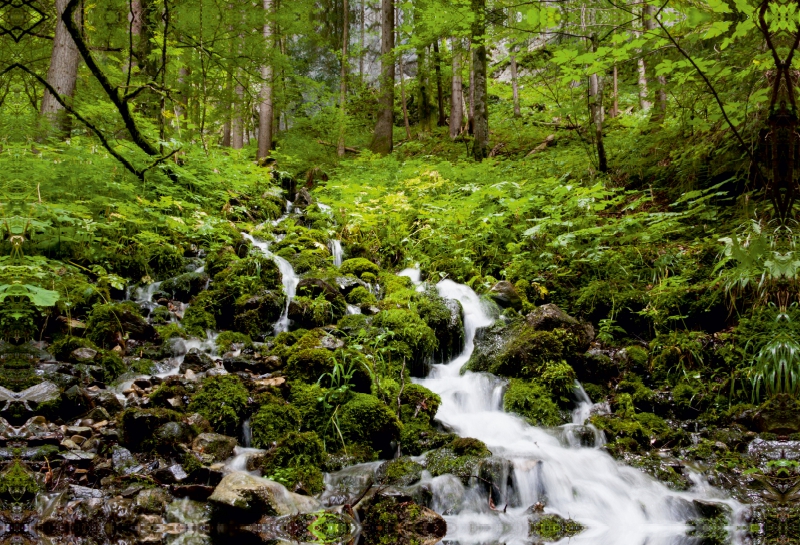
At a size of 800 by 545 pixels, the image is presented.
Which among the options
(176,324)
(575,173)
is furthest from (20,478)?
(575,173)

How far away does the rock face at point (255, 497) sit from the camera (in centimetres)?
367

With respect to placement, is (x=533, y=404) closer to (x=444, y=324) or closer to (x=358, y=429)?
(x=444, y=324)

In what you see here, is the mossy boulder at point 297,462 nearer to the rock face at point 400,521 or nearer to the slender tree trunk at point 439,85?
the rock face at point 400,521

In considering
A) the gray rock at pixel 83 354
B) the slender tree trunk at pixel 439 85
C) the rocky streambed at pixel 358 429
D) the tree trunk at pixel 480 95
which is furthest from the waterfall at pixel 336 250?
the slender tree trunk at pixel 439 85

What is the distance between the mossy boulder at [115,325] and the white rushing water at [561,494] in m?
3.60

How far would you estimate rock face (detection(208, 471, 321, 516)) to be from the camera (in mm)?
3672

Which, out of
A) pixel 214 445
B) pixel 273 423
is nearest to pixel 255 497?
pixel 214 445

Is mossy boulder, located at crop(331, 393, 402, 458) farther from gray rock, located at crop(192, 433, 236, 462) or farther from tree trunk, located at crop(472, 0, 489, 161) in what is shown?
tree trunk, located at crop(472, 0, 489, 161)

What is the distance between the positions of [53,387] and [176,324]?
1873 mm

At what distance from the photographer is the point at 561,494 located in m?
4.46

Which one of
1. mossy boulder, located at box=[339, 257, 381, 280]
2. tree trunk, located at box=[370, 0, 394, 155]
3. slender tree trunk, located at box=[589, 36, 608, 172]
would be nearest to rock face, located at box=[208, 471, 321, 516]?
mossy boulder, located at box=[339, 257, 381, 280]

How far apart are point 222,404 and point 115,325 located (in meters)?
2.09

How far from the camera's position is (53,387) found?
4738mm

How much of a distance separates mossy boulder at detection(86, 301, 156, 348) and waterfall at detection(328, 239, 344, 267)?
340cm
